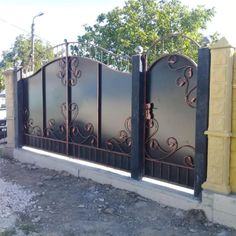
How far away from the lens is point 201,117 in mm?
3939

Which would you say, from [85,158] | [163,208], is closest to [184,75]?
[163,208]

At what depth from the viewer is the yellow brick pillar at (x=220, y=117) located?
3.64m

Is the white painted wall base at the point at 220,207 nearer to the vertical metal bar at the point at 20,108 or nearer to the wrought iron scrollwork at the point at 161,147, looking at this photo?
the wrought iron scrollwork at the point at 161,147

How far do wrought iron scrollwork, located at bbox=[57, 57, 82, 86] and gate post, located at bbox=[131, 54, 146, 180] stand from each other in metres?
1.32

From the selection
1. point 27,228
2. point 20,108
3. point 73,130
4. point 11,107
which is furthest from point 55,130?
point 27,228

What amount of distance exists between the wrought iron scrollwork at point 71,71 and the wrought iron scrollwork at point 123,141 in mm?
1229

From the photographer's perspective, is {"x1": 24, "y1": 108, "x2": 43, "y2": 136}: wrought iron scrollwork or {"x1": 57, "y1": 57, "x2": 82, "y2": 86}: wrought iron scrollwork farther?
{"x1": 24, "y1": 108, "x2": 43, "y2": 136}: wrought iron scrollwork

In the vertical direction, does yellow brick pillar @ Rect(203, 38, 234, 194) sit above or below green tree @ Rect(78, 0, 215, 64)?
below

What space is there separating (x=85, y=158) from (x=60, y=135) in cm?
75

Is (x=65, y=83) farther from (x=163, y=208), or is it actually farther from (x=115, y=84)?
(x=163, y=208)

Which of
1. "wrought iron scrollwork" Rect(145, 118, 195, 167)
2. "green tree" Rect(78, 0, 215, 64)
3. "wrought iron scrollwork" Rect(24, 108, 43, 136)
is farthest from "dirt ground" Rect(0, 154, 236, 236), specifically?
"green tree" Rect(78, 0, 215, 64)

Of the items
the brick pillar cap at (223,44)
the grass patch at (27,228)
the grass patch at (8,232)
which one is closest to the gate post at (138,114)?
the brick pillar cap at (223,44)

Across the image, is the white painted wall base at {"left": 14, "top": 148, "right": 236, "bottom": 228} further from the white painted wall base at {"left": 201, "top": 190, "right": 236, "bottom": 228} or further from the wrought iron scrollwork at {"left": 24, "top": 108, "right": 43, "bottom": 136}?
the wrought iron scrollwork at {"left": 24, "top": 108, "right": 43, "bottom": 136}

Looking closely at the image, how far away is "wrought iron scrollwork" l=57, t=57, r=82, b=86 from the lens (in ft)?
18.9
